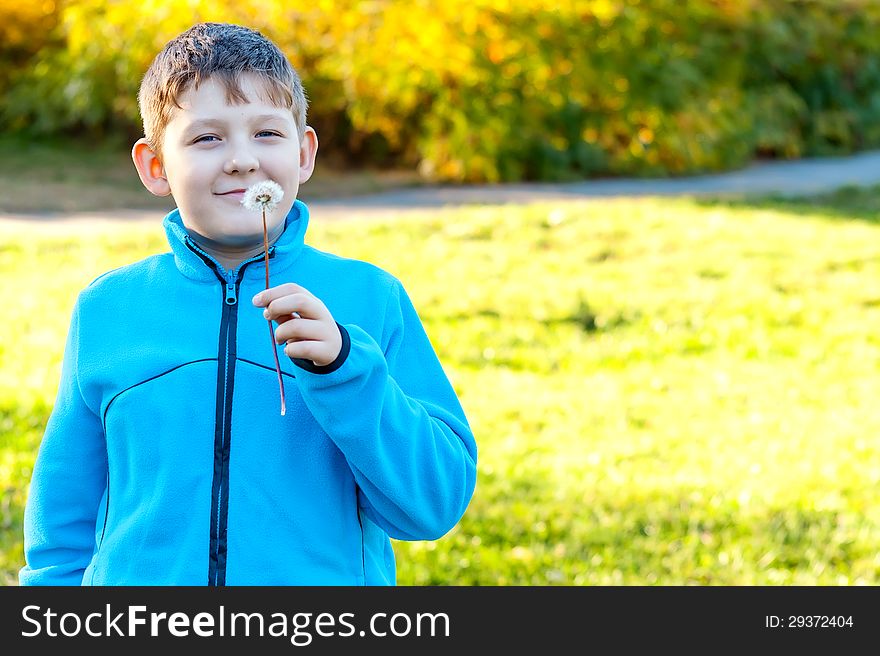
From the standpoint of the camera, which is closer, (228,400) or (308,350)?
(308,350)

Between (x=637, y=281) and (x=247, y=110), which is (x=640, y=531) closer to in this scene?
(x=247, y=110)

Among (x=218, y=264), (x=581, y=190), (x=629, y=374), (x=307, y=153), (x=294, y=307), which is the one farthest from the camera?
(x=581, y=190)

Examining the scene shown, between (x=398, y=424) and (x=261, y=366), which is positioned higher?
(x=261, y=366)

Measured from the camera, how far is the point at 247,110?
5.62 ft

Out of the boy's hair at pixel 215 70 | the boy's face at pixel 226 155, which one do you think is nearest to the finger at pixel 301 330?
the boy's face at pixel 226 155

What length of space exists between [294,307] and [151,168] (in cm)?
52

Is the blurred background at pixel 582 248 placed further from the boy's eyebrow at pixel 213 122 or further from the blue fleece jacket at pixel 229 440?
the boy's eyebrow at pixel 213 122

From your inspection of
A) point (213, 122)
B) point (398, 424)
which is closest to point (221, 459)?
point (398, 424)

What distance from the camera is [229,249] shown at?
178cm

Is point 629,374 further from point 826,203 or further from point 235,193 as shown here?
point 826,203

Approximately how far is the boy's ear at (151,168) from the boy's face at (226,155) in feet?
0.35

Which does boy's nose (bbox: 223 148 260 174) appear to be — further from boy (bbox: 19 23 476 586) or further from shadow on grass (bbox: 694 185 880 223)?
shadow on grass (bbox: 694 185 880 223)

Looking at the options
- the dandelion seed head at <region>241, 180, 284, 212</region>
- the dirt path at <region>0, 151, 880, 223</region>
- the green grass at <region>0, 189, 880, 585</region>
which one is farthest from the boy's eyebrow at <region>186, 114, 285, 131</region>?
the dirt path at <region>0, 151, 880, 223</region>

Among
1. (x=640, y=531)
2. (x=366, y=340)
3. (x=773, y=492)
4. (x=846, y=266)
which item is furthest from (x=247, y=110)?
(x=846, y=266)
